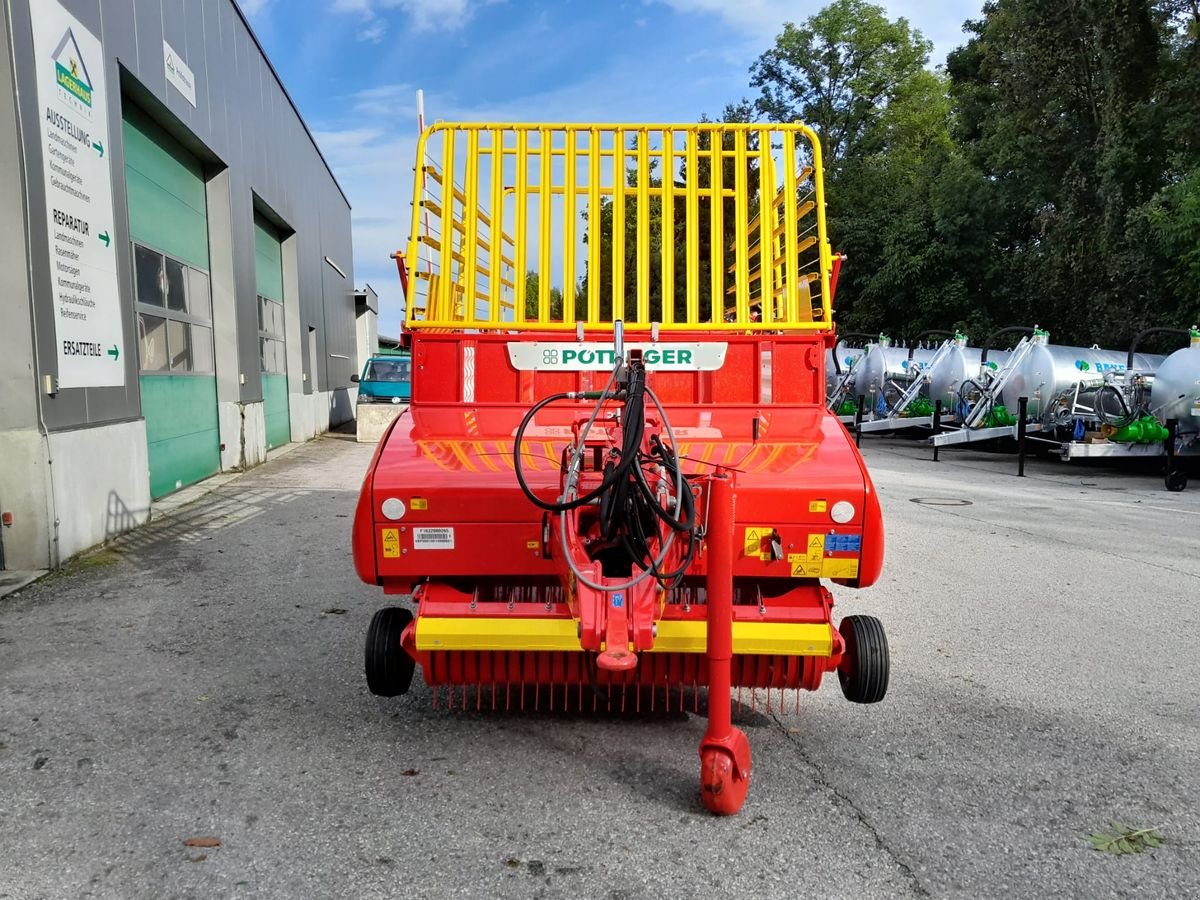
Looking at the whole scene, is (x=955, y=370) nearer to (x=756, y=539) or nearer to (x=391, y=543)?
(x=756, y=539)

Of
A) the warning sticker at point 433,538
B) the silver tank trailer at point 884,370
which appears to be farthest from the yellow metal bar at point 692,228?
the silver tank trailer at point 884,370

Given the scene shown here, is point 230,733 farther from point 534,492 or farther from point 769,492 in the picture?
point 769,492

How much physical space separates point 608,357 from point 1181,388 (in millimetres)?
11177

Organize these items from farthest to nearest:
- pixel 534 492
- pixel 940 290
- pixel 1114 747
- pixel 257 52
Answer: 1. pixel 940 290
2. pixel 257 52
3. pixel 1114 747
4. pixel 534 492

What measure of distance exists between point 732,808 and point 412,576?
1.51m

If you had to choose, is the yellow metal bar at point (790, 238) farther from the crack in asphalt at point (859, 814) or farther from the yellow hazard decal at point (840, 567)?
the crack in asphalt at point (859, 814)

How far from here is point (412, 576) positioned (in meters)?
3.55

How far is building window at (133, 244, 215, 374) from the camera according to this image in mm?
9727

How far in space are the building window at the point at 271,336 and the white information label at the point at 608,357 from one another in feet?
36.7

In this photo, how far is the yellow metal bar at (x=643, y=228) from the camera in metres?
5.16

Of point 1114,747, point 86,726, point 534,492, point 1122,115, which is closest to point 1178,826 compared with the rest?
point 1114,747

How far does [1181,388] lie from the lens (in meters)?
12.4

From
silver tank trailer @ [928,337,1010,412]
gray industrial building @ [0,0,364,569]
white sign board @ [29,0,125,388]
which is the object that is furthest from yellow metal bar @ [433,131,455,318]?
silver tank trailer @ [928,337,1010,412]

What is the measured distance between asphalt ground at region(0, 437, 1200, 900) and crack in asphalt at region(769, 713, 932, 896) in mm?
11
